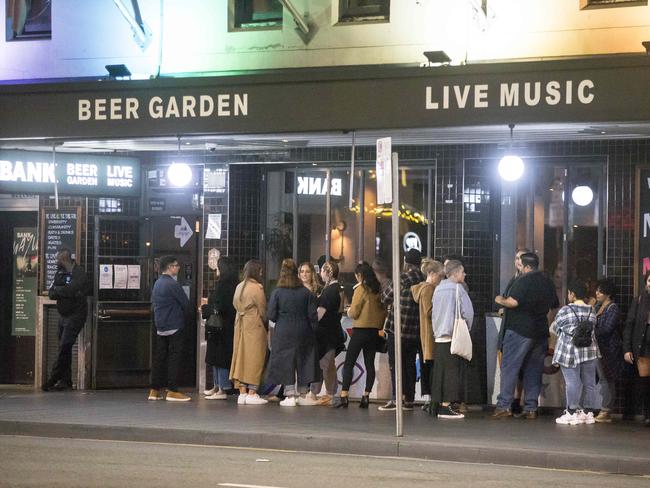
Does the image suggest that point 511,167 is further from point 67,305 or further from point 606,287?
point 67,305

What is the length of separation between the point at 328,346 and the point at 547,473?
5530 mm

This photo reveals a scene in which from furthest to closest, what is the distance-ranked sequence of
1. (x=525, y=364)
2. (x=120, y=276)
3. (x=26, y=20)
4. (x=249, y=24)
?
1. (x=26, y=20)
2. (x=120, y=276)
3. (x=249, y=24)
4. (x=525, y=364)

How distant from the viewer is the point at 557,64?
45.9 ft

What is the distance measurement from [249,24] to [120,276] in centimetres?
406

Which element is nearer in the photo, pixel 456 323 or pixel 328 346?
pixel 456 323

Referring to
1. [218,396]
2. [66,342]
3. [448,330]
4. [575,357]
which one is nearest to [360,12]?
[448,330]

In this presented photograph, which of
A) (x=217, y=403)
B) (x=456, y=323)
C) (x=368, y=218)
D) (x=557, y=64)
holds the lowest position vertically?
(x=217, y=403)

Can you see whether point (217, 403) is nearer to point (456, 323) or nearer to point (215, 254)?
point (215, 254)

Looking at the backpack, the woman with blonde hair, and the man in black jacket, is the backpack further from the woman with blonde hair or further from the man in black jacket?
the man in black jacket

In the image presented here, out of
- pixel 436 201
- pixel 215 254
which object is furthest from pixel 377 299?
pixel 215 254

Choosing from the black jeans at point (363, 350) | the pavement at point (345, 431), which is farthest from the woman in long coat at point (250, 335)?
the black jeans at point (363, 350)

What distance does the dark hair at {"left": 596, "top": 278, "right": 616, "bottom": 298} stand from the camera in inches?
609

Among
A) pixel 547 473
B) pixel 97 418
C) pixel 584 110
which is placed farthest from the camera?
pixel 97 418

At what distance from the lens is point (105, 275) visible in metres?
18.7
